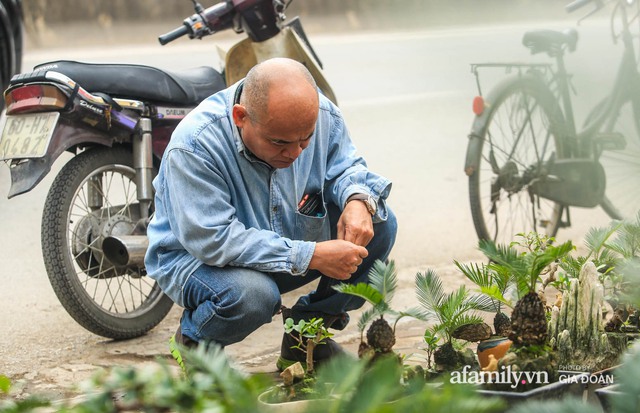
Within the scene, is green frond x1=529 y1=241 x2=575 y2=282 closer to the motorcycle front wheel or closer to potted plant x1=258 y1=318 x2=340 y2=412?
potted plant x1=258 y1=318 x2=340 y2=412

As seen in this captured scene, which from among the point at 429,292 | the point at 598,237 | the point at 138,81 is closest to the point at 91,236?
the point at 138,81

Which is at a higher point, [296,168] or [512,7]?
[512,7]

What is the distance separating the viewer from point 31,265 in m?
5.87

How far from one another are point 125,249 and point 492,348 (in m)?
1.87

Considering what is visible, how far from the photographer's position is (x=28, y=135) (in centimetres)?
413

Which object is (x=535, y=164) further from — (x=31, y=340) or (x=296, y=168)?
(x=31, y=340)

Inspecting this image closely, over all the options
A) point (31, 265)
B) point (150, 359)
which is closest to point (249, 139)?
point (150, 359)

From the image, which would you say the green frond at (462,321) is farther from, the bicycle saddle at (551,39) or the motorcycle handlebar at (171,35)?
the bicycle saddle at (551,39)

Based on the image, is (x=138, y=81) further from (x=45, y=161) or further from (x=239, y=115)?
(x=239, y=115)

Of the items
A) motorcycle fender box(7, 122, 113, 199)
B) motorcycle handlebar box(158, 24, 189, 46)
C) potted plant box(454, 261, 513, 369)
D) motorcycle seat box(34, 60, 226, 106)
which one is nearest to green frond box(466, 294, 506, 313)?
potted plant box(454, 261, 513, 369)

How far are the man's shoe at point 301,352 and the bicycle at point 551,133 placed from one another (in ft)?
6.50

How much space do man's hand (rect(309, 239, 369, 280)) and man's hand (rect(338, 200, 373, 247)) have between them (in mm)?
113

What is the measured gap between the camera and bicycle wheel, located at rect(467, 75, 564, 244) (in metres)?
5.54

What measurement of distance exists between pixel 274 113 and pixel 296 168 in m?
0.45
